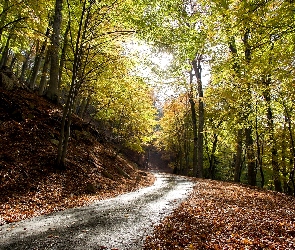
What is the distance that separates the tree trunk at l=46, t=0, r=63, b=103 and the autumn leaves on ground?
1.23 meters

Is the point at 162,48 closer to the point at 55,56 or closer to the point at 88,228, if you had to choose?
the point at 55,56

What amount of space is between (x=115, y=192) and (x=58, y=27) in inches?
432

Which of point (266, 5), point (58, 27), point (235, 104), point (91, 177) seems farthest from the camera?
point (235, 104)

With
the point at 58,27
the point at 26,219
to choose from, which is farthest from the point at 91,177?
the point at 58,27

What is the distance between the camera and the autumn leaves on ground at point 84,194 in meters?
6.36

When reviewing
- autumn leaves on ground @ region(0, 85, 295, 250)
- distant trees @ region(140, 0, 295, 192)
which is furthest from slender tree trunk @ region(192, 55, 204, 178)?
autumn leaves on ground @ region(0, 85, 295, 250)

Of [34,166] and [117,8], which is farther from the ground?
[117,8]

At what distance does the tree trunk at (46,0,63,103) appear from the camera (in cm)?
1620

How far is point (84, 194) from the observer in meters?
12.0

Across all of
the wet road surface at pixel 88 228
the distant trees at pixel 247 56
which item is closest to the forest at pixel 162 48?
the distant trees at pixel 247 56

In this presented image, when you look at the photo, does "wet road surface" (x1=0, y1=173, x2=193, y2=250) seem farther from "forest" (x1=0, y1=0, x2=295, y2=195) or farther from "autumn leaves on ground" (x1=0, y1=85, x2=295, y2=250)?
"forest" (x1=0, y1=0, x2=295, y2=195)

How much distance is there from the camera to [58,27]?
1652cm

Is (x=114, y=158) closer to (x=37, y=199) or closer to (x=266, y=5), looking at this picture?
(x=37, y=199)

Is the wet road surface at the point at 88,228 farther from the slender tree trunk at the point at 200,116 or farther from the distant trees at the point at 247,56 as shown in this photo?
the slender tree trunk at the point at 200,116
